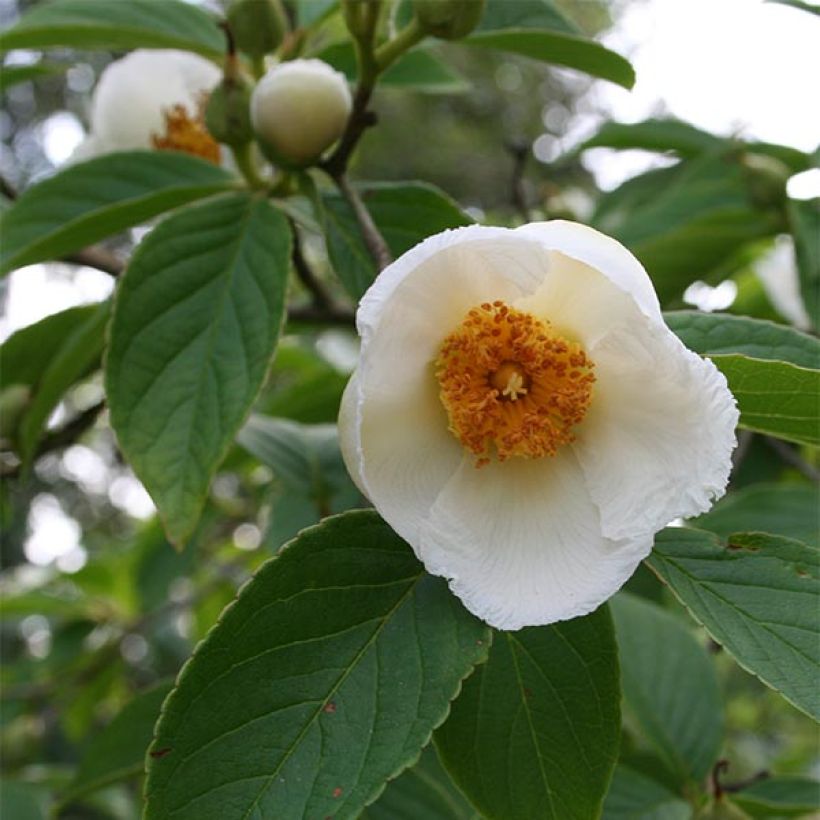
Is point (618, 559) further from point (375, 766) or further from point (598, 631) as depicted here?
point (375, 766)

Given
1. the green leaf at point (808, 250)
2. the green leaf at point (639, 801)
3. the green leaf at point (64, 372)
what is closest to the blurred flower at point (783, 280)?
the green leaf at point (808, 250)

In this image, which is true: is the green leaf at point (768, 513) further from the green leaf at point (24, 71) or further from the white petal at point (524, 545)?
the green leaf at point (24, 71)

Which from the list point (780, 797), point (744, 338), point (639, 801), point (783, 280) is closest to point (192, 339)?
point (744, 338)

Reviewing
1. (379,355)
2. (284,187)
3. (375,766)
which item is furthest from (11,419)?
(375,766)

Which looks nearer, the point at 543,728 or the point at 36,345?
the point at 543,728

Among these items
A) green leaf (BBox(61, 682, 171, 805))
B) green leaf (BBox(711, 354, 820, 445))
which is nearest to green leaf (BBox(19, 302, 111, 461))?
green leaf (BBox(61, 682, 171, 805))

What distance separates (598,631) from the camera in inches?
38.5

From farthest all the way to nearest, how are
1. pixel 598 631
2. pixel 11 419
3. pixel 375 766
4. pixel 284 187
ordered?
pixel 11 419 < pixel 284 187 < pixel 598 631 < pixel 375 766

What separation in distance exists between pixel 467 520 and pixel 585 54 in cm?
63

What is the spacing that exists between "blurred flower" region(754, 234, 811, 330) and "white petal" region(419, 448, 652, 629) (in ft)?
3.59

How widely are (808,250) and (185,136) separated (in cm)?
98

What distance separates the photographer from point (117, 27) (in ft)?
4.50

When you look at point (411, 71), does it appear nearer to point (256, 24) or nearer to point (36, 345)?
point (256, 24)

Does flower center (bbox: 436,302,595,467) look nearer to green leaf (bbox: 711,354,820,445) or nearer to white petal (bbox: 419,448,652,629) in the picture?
white petal (bbox: 419,448,652,629)
